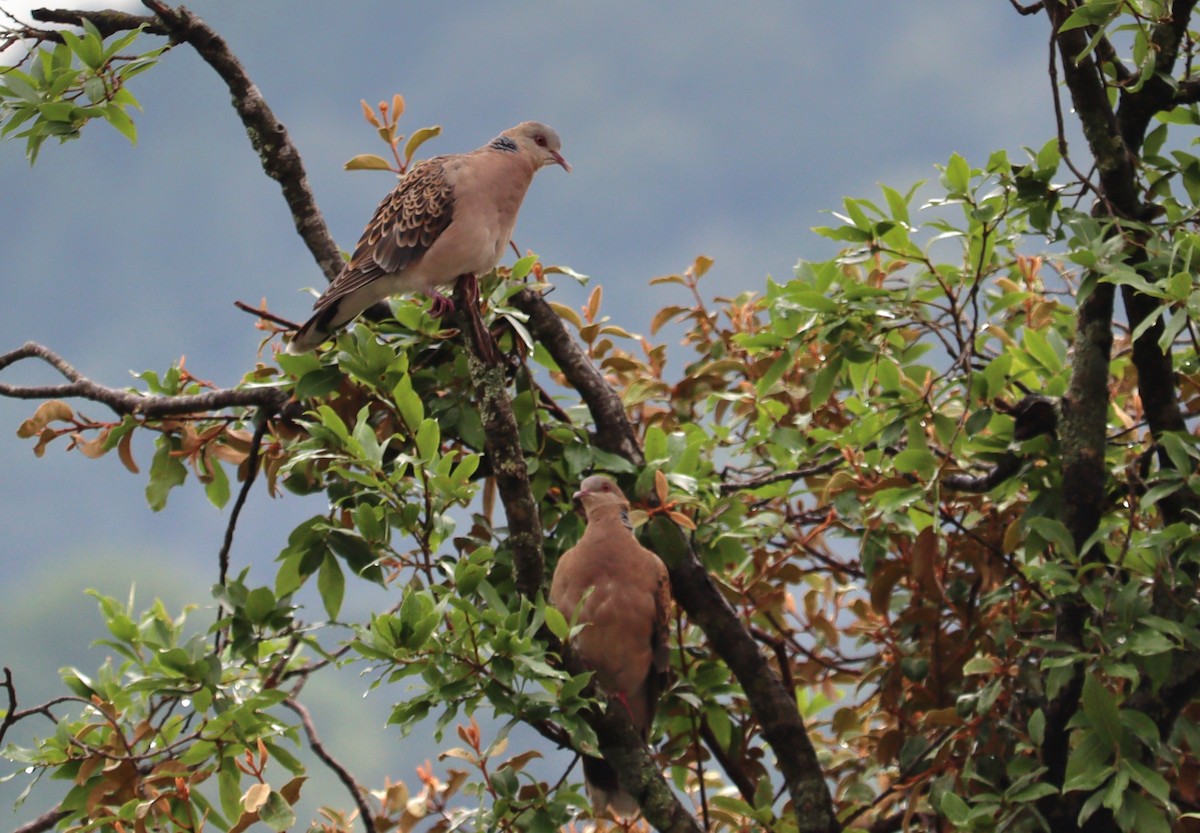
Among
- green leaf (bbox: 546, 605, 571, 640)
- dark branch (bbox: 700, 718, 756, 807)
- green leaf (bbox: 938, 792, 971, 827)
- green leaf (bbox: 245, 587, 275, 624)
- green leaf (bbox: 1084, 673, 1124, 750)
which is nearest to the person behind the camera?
green leaf (bbox: 546, 605, 571, 640)

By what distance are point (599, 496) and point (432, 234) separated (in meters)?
0.98

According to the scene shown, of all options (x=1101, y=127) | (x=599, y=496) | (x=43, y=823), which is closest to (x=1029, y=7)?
(x=1101, y=127)

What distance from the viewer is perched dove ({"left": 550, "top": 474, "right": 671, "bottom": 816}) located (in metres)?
3.41

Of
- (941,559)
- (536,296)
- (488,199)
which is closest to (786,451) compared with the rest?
(941,559)

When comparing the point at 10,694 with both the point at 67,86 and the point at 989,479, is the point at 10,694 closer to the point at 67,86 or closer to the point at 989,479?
the point at 67,86

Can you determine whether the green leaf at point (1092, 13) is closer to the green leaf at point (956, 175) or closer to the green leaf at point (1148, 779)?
the green leaf at point (956, 175)

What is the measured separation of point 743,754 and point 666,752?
0.22 m

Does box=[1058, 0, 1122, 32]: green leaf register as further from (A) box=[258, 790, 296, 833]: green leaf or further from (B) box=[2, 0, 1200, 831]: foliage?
(A) box=[258, 790, 296, 833]: green leaf

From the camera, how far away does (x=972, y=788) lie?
3.29 m

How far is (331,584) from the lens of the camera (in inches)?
122

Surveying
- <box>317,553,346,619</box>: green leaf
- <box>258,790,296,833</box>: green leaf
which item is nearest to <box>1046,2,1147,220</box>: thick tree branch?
<box>317,553,346,619</box>: green leaf

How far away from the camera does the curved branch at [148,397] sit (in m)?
3.54

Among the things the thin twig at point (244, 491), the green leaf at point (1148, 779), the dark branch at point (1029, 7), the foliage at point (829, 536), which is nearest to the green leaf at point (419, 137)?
the foliage at point (829, 536)

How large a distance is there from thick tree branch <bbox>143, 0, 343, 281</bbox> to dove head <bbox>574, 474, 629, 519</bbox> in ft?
3.52
